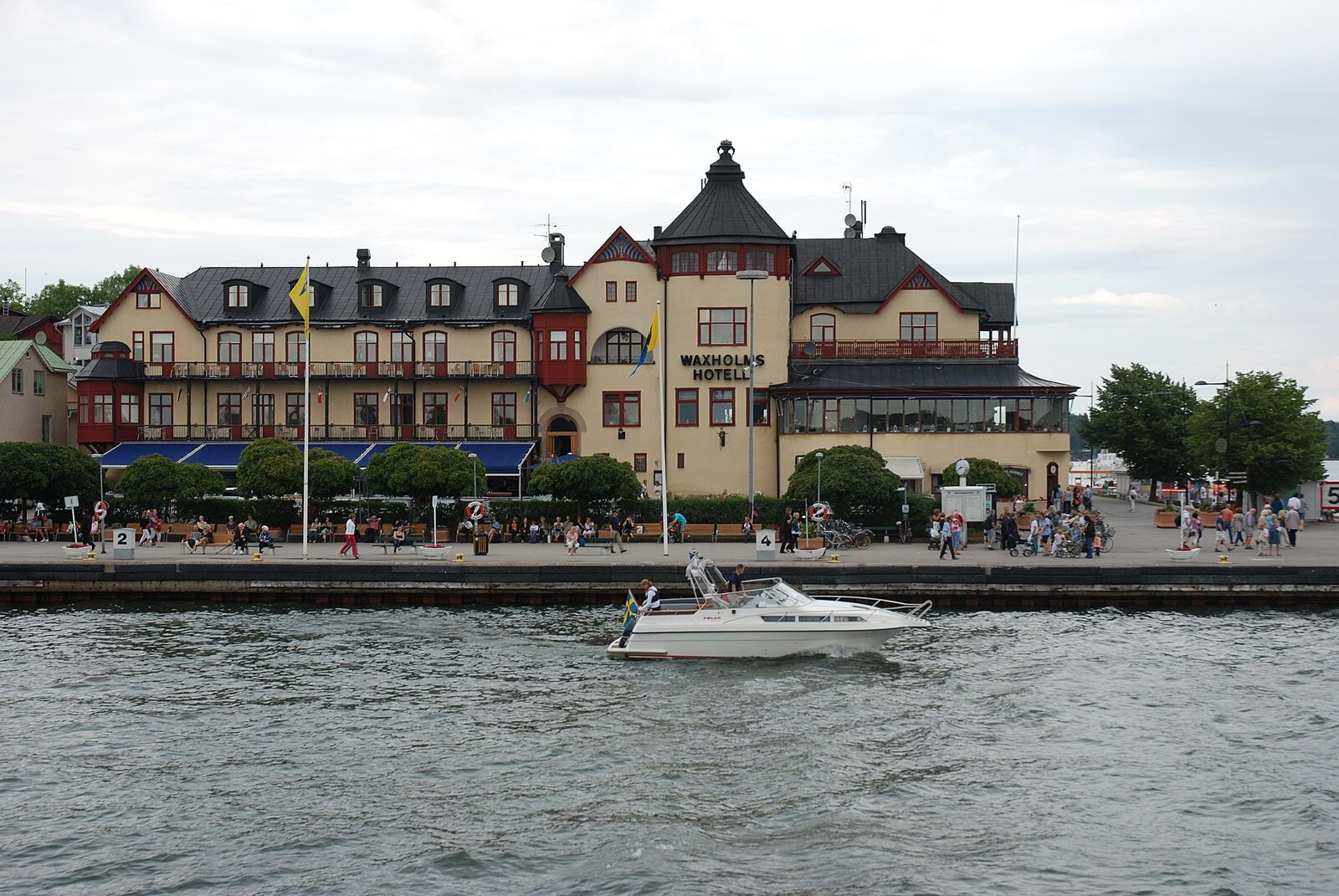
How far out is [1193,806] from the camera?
22.6m

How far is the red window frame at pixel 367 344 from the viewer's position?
71.0m

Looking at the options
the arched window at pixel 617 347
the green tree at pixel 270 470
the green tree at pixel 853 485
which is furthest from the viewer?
the arched window at pixel 617 347

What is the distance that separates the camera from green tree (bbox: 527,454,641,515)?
53.8 metres

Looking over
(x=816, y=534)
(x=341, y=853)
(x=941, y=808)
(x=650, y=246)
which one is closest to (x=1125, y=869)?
(x=941, y=808)

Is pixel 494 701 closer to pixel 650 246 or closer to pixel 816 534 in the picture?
pixel 816 534

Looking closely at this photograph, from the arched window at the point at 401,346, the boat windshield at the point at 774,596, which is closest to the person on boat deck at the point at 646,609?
the boat windshield at the point at 774,596

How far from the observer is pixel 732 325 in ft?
218

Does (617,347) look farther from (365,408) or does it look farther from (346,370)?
(346,370)

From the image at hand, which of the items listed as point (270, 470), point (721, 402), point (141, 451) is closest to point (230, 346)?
point (141, 451)

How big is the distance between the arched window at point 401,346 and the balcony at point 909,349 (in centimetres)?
2140

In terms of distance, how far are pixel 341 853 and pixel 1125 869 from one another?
40.1 feet

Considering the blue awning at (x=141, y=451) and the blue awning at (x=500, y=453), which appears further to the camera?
the blue awning at (x=141, y=451)

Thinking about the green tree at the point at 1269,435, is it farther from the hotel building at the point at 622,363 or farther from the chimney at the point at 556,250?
the chimney at the point at 556,250

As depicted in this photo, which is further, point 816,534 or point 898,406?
point 898,406
